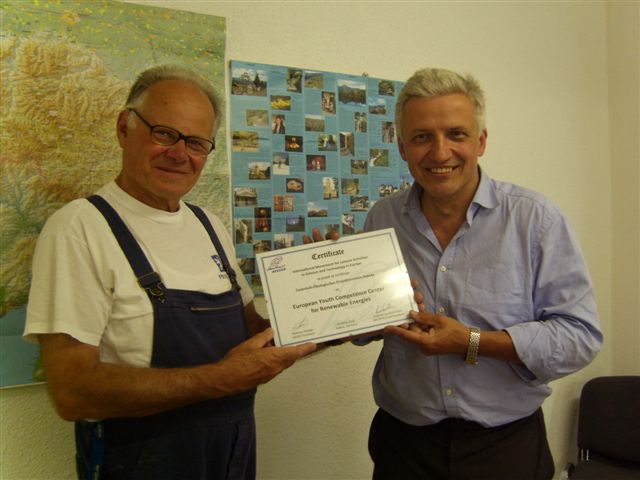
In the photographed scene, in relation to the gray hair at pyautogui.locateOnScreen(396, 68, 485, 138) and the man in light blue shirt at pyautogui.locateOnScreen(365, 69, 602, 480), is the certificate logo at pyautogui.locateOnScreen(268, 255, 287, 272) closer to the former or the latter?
the man in light blue shirt at pyautogui.locateOnScreen(365, 69, 602, 480)

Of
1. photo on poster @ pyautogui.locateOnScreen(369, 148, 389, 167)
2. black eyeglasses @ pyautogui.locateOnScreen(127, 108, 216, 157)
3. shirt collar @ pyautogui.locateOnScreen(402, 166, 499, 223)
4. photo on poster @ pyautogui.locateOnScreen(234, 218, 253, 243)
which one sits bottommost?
photo on poster @ pyautogui.locateOnScreen(234, 218, 253, 243)

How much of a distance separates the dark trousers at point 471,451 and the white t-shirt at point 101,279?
0.77 metres

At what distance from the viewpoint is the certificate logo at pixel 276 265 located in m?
1.26

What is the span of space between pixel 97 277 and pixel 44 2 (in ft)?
3.16

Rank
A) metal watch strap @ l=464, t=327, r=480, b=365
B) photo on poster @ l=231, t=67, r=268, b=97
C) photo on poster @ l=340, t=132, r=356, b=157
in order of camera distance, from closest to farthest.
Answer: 1. metal watch strap @ l=464, t=327, r=480, b=365
2. photo on poster @ l=231, t=67, r=268, b=97
3. photo on poster @ l=340, t=132, r=356, b=157

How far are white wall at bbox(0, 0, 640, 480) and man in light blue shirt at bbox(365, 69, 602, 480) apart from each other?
0.66m

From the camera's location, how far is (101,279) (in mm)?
1043

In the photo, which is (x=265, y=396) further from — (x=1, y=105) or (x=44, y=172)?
(x=1, y=105)

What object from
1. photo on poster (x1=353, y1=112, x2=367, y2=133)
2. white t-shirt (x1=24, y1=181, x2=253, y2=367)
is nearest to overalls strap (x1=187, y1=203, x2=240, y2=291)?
white t-shirt (x1=24, y1=181, x2=253, y2=367)

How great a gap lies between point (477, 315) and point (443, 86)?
2.16ft

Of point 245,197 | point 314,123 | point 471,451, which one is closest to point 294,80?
point 314,123

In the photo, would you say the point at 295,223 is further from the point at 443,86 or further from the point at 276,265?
the point at 443,86

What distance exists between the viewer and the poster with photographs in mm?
1710

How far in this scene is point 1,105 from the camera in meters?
1.34
